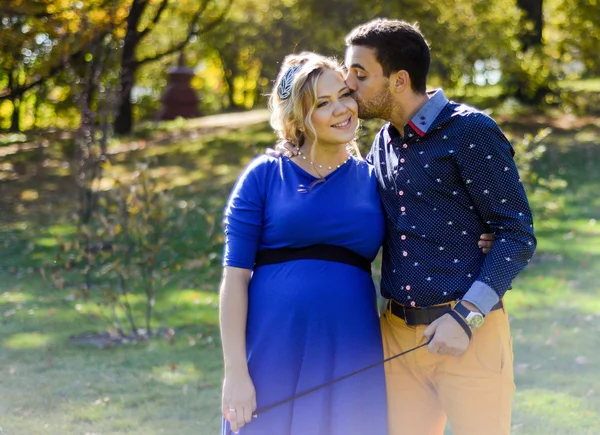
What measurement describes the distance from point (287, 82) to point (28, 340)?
17.2 feet

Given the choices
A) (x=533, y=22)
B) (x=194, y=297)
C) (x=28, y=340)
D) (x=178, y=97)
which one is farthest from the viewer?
(x=178, y=97)

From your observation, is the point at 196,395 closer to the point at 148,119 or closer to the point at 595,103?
the point at 595,103

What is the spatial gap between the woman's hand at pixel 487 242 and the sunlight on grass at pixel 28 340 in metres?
5.26

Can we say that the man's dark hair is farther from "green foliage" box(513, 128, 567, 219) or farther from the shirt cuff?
"green foliage" box(513, 128, 567, 219)

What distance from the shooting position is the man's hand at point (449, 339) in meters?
2.79

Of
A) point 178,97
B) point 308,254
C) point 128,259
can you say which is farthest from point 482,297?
point 178,97

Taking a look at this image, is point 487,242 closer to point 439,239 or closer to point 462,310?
point 439,239

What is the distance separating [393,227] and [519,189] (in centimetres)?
45

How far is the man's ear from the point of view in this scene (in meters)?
3.06

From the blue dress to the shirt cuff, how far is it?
15.2 inches

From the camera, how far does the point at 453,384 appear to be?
2963 millimetres

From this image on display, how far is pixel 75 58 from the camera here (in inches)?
503

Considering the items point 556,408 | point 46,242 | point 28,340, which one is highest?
point 556,408

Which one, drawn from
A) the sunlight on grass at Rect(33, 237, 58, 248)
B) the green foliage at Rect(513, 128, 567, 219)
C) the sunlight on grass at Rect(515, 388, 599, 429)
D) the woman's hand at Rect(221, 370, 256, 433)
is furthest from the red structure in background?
the woman's hand at Rect(221, 370, 256, 433)
